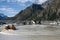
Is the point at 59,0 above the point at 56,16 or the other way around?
above

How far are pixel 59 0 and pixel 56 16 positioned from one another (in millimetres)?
33974

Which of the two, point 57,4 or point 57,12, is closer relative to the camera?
point 57,12

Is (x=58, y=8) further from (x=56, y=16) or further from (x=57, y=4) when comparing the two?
(x=56, y=16)

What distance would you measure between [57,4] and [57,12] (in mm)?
16522

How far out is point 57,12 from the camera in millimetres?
179750

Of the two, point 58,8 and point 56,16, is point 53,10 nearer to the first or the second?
point 58,8

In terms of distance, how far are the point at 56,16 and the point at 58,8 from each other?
889 inches

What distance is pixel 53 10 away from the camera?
19400 centimetres

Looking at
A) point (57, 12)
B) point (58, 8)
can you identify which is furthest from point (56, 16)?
point (58, 8)

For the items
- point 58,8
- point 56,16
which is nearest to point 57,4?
point 58,8

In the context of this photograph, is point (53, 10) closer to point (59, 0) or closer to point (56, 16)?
point (59, 0)

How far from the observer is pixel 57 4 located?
193625 mm

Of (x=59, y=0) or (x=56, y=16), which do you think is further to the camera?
(x=59, y=0)

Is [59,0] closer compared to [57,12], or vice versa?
[57,12]
